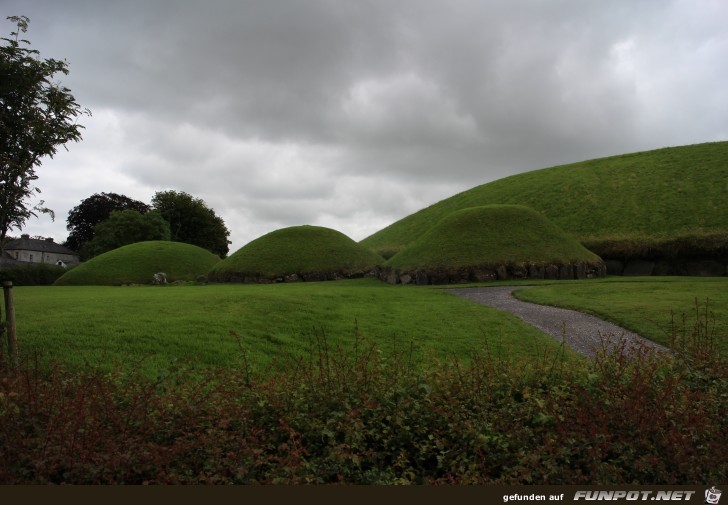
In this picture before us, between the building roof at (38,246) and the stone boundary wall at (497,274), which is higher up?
the building roof at (38,246)

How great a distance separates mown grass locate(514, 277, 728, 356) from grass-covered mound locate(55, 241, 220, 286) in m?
40.4

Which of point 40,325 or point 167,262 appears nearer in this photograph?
point 40,325

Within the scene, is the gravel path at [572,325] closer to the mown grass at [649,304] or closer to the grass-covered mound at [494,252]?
the mown grass at [649,304]

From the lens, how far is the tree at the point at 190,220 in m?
84.5

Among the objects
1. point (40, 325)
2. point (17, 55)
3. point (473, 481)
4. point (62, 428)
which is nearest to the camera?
point (473, 481)

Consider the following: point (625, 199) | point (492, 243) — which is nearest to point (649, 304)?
point (492, 243)

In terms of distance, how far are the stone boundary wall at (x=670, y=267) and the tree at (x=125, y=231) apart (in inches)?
2403

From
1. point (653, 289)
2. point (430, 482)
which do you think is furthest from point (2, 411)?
point (653, 289)

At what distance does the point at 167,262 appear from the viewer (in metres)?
55.0

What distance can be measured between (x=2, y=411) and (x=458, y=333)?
1214 centimetres

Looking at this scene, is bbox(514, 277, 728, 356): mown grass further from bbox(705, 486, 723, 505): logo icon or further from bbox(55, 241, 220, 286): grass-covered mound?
bbox(55, 241, 220, 286): grass-covered mound

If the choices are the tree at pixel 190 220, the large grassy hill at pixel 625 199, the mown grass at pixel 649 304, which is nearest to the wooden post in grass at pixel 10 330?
the mown grass at pixel 649 304

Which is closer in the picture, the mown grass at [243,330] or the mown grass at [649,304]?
the mown grass at [243,330]

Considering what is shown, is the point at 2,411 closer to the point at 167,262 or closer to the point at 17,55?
the point at 17,55
